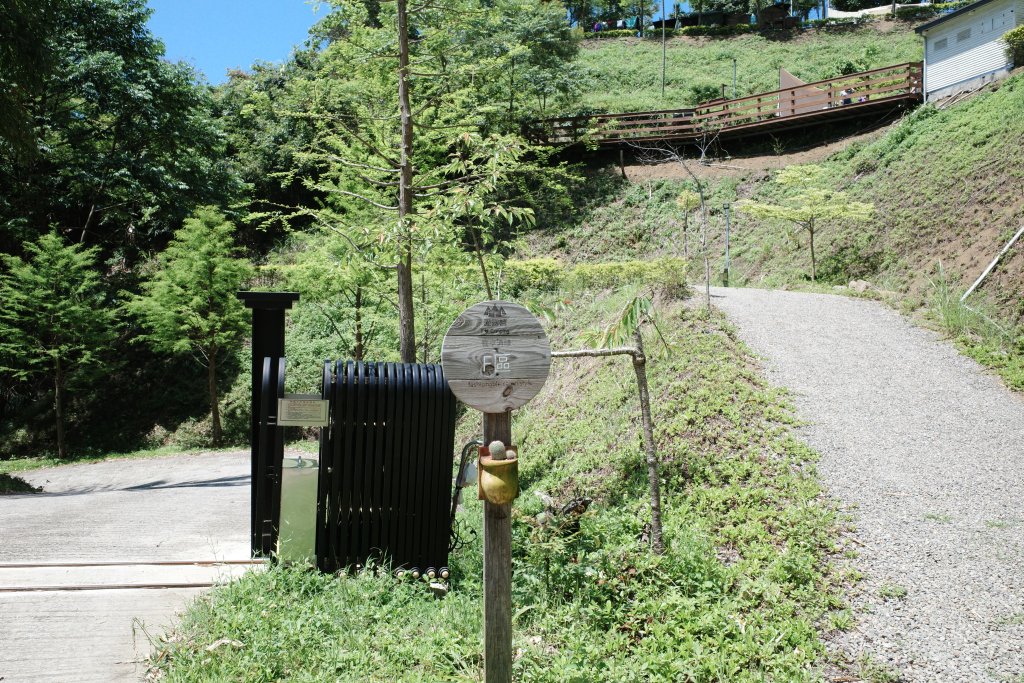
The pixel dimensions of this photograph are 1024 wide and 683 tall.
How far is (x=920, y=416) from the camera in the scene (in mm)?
7043

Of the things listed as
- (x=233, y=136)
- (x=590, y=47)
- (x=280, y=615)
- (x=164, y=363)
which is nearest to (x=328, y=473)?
(x=280, y=615)

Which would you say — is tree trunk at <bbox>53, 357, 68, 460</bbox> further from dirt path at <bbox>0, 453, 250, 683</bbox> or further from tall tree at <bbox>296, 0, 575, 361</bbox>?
dirt path at <bbox>0, 453, 250, 683</bbox>

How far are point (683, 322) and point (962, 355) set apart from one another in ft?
11.9

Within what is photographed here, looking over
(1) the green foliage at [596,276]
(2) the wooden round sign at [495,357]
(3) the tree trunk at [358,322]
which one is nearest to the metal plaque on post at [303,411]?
(2) the wooden round sign at [495,357]

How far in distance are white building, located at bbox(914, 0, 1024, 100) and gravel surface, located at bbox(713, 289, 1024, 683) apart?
13.6 metres

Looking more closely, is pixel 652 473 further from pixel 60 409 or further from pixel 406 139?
pixel 60 409

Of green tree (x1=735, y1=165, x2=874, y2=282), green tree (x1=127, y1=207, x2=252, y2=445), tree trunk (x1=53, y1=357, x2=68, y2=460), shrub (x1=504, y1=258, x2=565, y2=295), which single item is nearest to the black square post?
shrub (x1=504, y1=258, x2=565, y2=295)

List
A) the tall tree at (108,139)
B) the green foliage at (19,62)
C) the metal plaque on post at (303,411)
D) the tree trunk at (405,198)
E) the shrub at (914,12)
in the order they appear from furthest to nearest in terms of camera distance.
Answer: the shrub at (914,12), the tall tree at (108,139), the green foliage at (19,62), the tree trunk at (405,198), the metal plaque on post at (303,411)

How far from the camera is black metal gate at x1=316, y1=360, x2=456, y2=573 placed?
4273 millimetres

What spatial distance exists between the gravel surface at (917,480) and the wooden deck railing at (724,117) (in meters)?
15.1

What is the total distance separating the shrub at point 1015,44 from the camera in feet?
58.6

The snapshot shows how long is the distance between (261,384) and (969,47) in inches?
907

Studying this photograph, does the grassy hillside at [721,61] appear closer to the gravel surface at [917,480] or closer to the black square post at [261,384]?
the gravel surface at [917,480]

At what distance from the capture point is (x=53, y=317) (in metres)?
18.1
